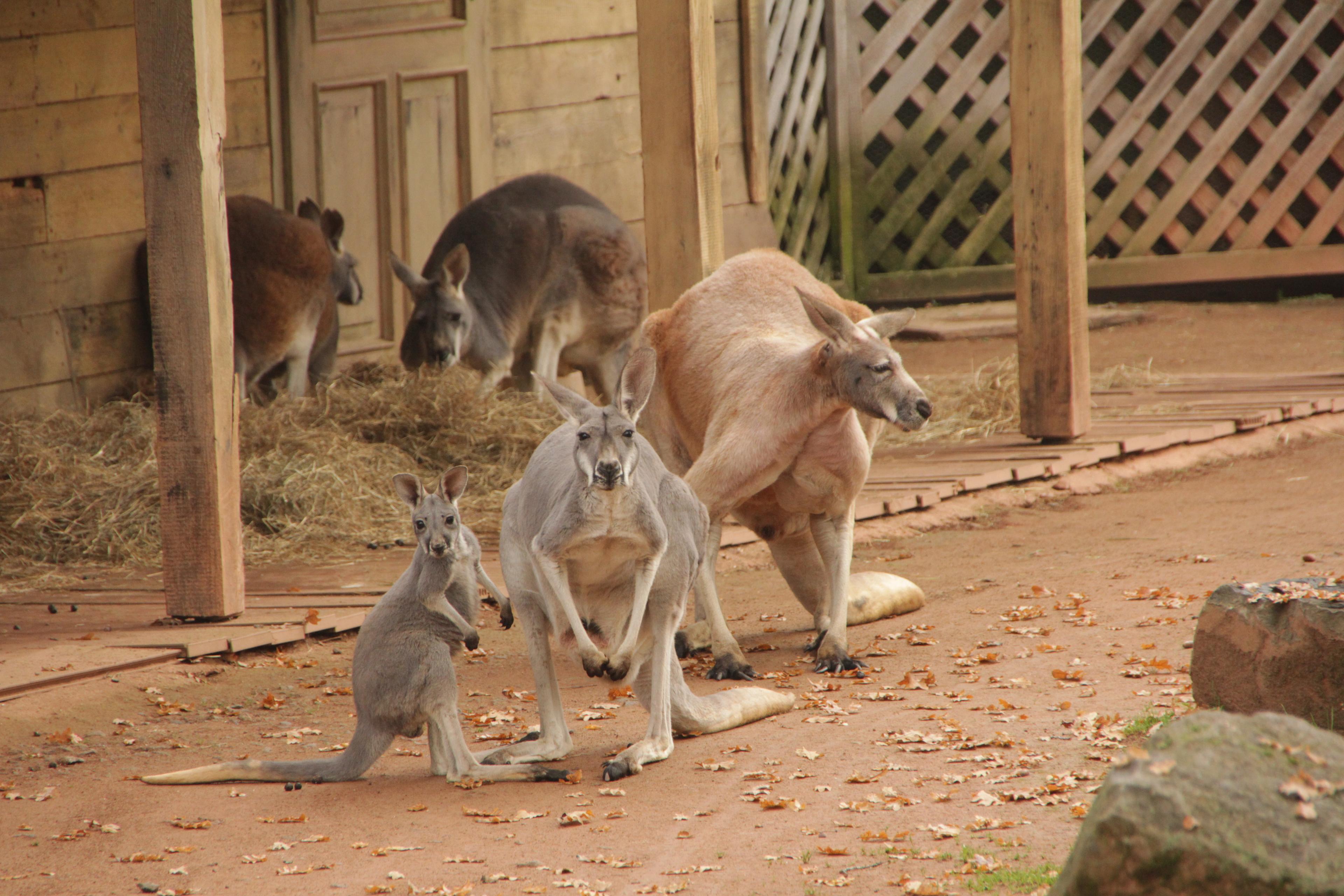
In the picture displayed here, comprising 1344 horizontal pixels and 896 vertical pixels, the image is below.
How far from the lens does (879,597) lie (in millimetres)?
5707

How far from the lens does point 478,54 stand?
9188 millimetres

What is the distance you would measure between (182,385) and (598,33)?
531 cm

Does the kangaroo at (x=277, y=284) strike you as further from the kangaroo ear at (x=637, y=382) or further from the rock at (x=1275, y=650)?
the rock at (x=1275, y=650)

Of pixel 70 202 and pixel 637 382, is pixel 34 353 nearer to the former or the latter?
pixel 70 202

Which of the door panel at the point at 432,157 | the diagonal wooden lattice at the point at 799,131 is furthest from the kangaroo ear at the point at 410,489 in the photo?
the diagonal wooden lattice at the point at 799,131

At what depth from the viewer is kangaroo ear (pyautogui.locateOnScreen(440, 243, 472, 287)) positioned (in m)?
7.98

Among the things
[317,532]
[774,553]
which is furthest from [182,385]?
[774,553]

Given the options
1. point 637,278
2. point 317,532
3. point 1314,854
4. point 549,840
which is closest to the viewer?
point 1314,854

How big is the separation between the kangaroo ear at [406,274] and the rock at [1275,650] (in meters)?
4.83

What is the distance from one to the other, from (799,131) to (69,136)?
639 centimetres

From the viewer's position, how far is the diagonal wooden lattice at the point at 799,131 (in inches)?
470

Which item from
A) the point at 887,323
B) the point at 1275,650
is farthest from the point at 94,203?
the point at 1275,650

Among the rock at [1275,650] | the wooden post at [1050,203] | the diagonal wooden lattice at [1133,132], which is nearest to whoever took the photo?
the rock at [1275,650]

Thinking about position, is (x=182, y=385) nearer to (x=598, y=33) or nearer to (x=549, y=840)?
(x=549, y=840)
